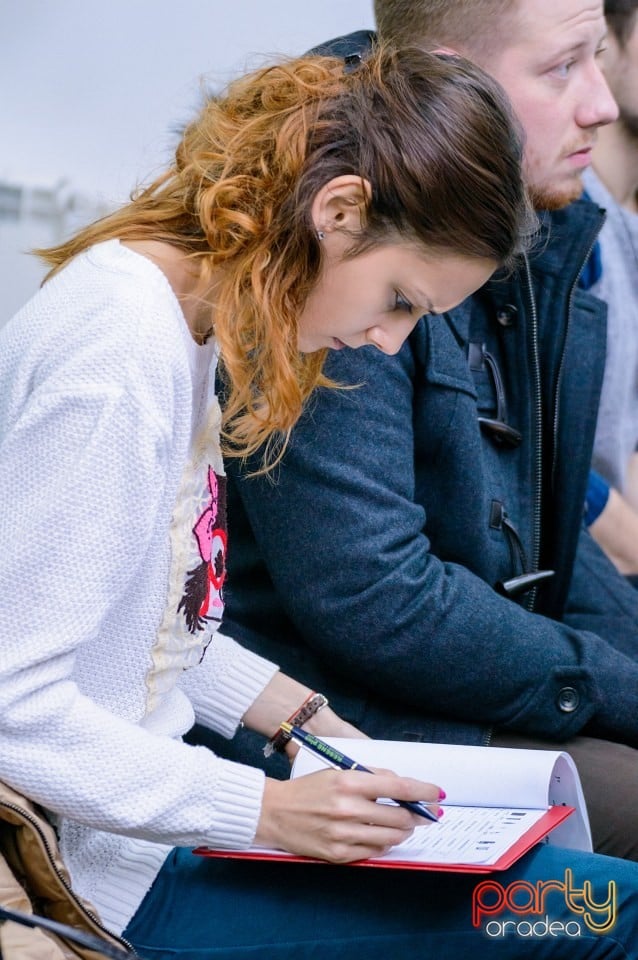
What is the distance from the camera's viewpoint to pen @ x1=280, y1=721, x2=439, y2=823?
1.27 m

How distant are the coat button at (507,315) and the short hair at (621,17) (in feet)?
3.10

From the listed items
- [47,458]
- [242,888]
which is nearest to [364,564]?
[242,888]

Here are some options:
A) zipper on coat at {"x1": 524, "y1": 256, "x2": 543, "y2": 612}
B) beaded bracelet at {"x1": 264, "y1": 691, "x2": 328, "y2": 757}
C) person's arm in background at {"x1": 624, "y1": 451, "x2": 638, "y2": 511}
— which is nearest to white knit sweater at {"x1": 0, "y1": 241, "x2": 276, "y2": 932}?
beaded bracelet at {"x1": 264, "y1": 691, "x2": 328, "y2": 757}

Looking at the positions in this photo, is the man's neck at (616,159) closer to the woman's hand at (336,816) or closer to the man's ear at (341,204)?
the man's ear at (341,204)

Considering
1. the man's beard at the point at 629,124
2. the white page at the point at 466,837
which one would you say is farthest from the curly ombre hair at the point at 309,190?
the man's beard at the point at 629,124

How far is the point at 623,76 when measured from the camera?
2562 mm

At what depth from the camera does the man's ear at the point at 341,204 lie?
4.10 ft

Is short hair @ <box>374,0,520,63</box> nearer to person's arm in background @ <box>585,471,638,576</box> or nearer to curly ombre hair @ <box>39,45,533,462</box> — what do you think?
curly ombre hair @ <box>39,45,533,462</box>

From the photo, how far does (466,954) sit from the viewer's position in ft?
4.18

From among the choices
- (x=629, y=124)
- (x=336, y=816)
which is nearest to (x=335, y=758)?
(x=336, y=816)

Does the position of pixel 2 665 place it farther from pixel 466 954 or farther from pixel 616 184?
pixel 616 184

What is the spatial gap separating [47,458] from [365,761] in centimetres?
54

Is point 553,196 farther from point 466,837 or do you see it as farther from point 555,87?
point 466,837

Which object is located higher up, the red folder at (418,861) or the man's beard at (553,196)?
the man's beard at (553,196)
